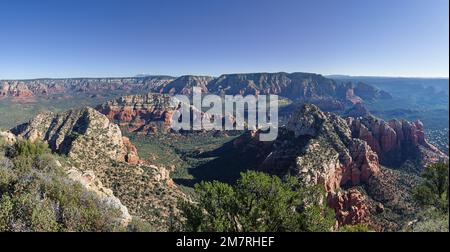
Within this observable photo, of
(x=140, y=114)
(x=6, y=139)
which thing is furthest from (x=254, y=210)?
(x=140, y=114)

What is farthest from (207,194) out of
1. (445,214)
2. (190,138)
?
(190,138)

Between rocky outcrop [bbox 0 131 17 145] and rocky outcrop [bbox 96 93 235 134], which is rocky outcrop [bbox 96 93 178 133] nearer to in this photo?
rocky outcrop [bbox 96 93 235 134]

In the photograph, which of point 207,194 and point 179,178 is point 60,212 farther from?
point 179,178

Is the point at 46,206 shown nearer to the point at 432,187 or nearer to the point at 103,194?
the point at 103,194

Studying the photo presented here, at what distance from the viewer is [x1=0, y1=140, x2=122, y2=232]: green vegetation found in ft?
50.1

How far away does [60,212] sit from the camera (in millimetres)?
17766

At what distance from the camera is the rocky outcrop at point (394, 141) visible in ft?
325

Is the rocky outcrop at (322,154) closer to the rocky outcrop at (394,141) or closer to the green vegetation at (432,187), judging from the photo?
the rocky outcrop at (394,141)

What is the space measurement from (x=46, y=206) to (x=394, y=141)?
112562 mm

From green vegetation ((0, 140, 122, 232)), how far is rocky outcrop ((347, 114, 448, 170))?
89.1 m

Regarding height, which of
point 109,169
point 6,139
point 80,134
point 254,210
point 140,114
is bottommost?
point 140,114

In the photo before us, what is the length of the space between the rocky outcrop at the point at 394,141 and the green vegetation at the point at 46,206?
8907cm

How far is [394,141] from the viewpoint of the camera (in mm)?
108188
